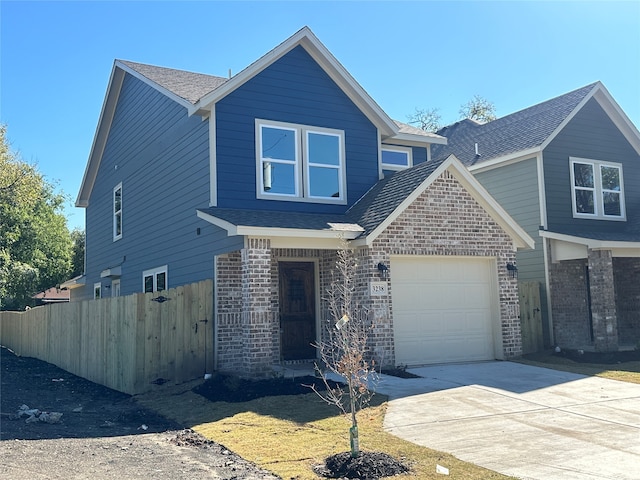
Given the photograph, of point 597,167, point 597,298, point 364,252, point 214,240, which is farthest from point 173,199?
point 597,167

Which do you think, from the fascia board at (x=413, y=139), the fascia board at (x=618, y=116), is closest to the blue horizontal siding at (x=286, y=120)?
the fascia board at (x=413, y=139)

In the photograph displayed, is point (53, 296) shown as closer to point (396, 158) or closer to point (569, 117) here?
point (396, 158)

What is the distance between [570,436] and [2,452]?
673cm

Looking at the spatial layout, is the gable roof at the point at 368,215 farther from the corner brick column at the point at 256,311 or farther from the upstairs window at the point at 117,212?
the upstairs window at the point at 117,212

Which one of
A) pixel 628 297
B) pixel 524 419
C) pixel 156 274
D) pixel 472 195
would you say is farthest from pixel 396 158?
pixel 524 419

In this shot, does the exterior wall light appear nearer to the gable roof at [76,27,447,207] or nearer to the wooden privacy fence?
the wooden privacy fence

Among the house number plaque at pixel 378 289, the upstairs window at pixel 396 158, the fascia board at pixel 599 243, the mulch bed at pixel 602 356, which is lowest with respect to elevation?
the mulch bed at pixel 602 356

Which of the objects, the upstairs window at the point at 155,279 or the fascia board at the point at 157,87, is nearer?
the fascia board at the point at 157,87

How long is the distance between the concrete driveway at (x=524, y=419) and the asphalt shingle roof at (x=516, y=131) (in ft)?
28.6

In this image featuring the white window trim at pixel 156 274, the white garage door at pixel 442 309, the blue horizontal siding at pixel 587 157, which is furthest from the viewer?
the blue horizontal siding at pixel 587 157

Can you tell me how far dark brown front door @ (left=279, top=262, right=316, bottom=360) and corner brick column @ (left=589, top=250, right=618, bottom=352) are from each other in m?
7.32

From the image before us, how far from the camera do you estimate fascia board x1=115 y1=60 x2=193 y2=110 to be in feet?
47.0

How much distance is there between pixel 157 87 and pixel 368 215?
701 centimetres

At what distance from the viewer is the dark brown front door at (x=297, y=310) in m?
14.4
